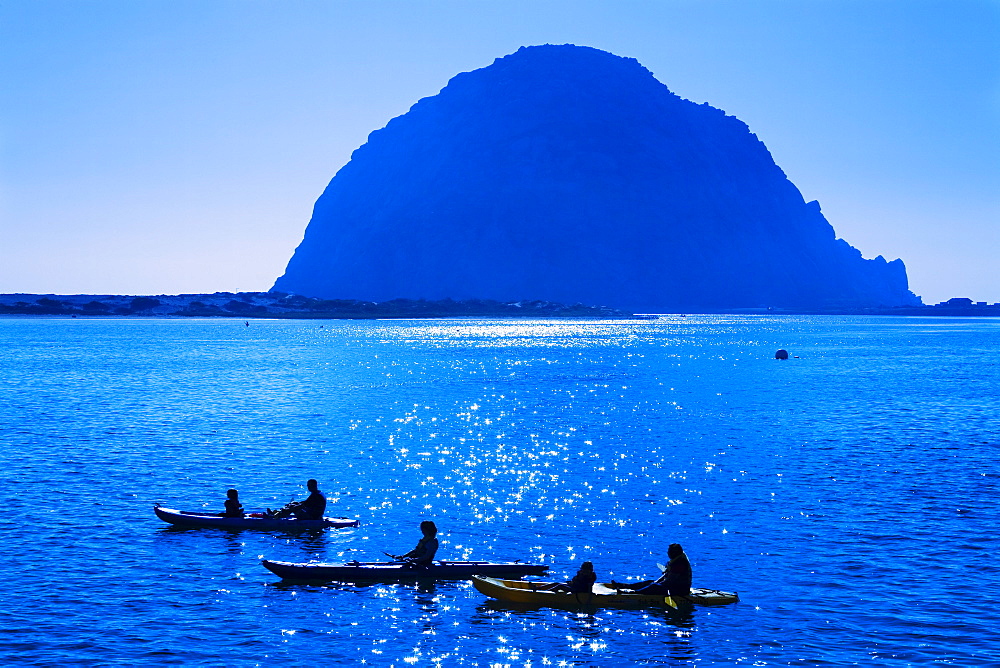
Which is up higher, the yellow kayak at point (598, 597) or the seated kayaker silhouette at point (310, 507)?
the seated kayaker silhouette at point (310, 507)

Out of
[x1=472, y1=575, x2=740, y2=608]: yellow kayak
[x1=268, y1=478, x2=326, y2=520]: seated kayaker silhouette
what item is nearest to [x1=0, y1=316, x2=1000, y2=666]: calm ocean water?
[x1=472, y1=575, x2=740, y2=608]: yellow kayak

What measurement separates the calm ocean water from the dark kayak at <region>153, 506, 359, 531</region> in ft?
1.46

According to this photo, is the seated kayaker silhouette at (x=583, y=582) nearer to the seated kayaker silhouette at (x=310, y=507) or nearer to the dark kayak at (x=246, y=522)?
the seated kayaker silhouette at (x=310, y=507)

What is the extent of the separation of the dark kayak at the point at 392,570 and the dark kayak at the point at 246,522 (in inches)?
230

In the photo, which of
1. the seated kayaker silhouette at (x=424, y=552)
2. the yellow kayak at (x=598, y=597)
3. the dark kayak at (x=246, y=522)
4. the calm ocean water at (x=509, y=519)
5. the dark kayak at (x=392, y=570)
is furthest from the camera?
the dark kayak at (x=246, y=522)

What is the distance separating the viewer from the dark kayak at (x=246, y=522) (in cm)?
3606

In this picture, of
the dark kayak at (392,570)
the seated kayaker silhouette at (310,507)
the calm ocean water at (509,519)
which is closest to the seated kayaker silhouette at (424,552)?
the dark kayak at (392,570)

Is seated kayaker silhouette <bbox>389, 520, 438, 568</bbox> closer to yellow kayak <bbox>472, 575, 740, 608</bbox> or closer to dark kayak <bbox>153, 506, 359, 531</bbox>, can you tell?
yellow kayak <bbox>472, 575, 740, 608</bbox>

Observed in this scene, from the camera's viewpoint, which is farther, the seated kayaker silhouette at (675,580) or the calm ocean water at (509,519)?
the seated kayaker silhouette at (675,580)

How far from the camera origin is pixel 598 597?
27266mm

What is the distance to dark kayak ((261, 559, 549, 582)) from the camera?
29.6m

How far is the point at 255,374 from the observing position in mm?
118500

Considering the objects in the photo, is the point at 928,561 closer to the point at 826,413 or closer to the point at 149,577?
the point at 149,577

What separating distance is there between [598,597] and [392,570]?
6525 mm
